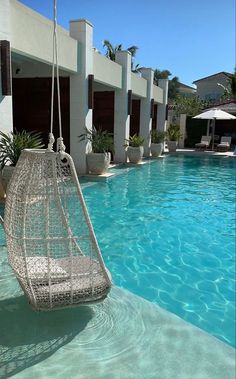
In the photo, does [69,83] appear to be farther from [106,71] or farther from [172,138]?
[172,138]

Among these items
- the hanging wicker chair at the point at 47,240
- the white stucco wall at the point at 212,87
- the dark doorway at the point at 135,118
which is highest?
the white stucco wall at the point at 212,87

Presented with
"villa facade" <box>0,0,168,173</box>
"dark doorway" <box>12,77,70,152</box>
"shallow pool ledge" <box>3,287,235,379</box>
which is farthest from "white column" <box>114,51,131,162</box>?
"shallow pool ledge" <box>3,287,235,379</box>

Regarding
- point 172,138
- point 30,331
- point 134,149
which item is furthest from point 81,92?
point 172,138

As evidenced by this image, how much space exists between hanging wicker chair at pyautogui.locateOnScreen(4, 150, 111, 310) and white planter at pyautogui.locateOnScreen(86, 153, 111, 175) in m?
8.93

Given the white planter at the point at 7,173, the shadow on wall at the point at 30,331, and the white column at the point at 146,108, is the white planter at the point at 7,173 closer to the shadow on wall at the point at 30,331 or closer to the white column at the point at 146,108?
the shadow on wall at the point at 30,331

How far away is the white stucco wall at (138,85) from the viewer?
57.0 ft

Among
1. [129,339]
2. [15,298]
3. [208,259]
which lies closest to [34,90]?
[208,259]

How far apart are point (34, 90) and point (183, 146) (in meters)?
15.7

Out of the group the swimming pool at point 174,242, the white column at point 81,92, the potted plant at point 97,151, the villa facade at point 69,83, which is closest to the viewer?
the swimming pool at point 174,242

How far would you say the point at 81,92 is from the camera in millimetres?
12305

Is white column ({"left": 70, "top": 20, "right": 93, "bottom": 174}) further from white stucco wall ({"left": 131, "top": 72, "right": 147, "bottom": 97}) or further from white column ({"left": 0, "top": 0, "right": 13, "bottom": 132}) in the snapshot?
white stucco wall ({"left": 131, "top": 72, "right": 147, "bottom": 97})

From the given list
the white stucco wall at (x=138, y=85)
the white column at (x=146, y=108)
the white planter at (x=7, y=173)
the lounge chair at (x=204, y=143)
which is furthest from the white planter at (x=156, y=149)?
the white planter at (x=7, y=173)

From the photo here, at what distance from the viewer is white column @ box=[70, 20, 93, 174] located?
39.3 ft

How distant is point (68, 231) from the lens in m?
3.49
